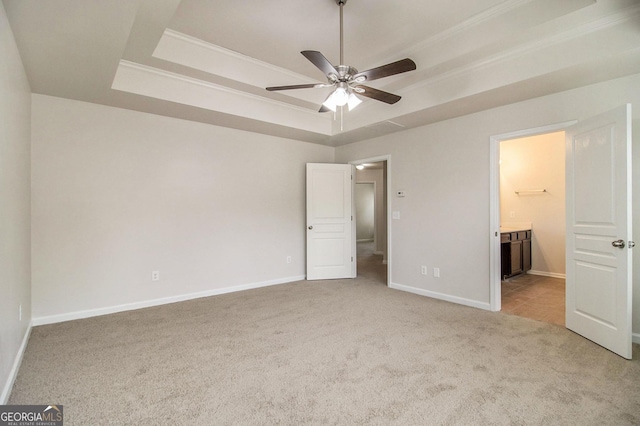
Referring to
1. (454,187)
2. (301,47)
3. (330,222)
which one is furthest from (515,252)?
(301,47)

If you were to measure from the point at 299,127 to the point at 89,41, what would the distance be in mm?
2721

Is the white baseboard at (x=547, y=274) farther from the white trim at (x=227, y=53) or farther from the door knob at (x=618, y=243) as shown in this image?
the white trim at (x=227, y=53)

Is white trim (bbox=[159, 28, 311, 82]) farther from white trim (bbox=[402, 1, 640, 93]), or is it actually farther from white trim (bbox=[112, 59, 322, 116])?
white trim (bbox=[402, 1, 640, 93])

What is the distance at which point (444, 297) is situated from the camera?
4.05m

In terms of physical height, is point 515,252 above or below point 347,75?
below

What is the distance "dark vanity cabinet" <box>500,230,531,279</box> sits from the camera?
5007mm

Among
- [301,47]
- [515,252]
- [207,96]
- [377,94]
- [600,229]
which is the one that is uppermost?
[301,47]

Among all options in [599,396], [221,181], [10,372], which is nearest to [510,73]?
[599,396]

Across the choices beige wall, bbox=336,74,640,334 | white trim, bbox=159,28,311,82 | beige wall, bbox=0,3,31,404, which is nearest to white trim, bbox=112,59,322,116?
white trim, bbox=159,28,311,82

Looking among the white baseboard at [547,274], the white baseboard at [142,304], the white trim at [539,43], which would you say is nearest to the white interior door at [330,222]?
the white baseboard at [142,304]

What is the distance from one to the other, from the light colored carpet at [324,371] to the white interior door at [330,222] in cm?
179

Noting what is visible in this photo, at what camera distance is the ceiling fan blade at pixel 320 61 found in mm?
2047

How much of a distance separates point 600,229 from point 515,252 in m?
2.82

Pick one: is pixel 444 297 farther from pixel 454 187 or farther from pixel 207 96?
pixel 207 96
